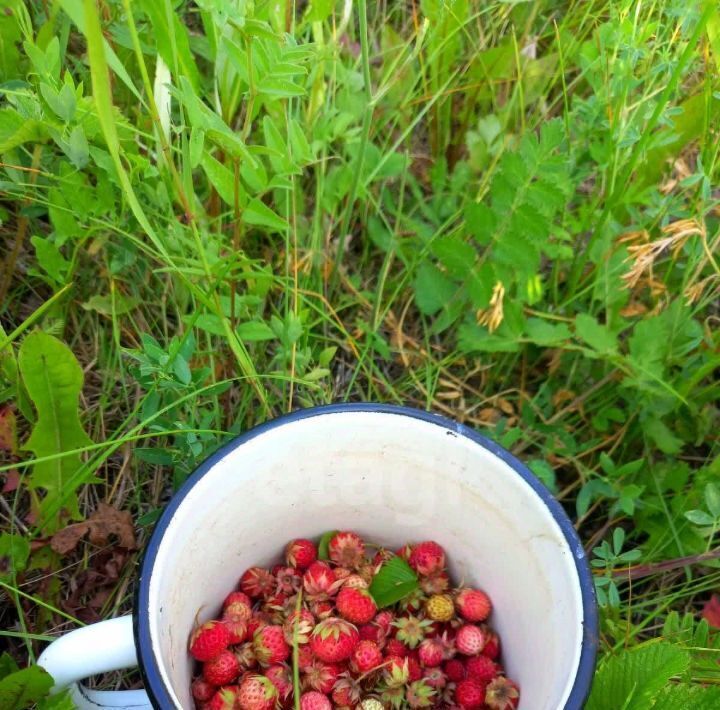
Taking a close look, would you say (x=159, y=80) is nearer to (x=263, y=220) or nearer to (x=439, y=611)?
(x=263, y=220)

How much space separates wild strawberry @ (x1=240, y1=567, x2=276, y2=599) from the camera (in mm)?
928

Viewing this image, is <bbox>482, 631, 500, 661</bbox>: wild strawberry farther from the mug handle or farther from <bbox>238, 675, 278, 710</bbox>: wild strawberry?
the mug handle

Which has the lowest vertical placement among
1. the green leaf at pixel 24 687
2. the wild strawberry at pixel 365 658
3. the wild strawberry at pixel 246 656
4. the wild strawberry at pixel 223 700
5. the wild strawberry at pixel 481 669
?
the wild strawberry at pixel 481 669

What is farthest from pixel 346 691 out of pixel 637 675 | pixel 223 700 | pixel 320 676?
pixel 637 675

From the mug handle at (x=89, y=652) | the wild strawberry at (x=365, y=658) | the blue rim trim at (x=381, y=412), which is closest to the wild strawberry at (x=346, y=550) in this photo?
the wild strawberry at (x=365, y=658)

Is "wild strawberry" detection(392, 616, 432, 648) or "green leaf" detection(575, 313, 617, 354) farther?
"green leaf" detection(575, 313, 617, 354)

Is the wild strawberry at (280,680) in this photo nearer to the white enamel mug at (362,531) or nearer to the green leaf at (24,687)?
the white enamel mug at (362,531)

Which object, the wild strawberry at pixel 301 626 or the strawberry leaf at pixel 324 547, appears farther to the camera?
the strawberry leaf at pixel 324 547

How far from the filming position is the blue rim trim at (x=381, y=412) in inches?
24.1

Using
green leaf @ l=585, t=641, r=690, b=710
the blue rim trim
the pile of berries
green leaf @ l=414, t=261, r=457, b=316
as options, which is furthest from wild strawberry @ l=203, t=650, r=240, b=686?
green leaf @ l=414, t=261, r=457, b=316

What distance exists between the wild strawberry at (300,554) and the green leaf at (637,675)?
1.15ft

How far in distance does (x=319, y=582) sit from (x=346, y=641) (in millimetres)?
82

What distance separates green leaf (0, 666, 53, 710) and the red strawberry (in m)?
0.23

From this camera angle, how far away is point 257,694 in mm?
806
